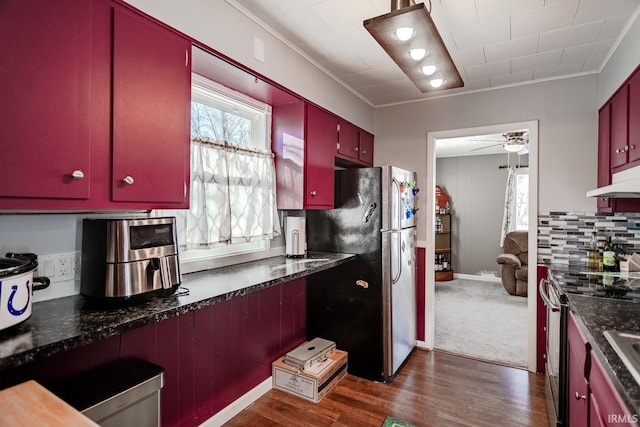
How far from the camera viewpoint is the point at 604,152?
8.53 ft

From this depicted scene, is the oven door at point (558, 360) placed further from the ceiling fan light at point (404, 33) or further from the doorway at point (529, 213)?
the ceiling fan light at point (404, 33)

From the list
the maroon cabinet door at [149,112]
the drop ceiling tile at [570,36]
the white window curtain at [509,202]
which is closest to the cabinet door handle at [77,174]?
the maroon cabinet door at [149,112]

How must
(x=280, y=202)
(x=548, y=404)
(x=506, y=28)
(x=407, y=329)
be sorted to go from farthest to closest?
(x=407, y=329) → (x=280, y=202) → (x=548, y=404) → (x=506, y=28)

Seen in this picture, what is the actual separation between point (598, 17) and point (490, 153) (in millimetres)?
4669

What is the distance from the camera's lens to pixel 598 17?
2020 mm

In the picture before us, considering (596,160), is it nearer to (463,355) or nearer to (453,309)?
(463,355)

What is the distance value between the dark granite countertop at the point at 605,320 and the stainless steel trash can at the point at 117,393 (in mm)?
1624

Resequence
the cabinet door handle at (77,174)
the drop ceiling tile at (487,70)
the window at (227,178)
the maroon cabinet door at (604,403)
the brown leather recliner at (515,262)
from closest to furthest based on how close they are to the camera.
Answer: the maroon cabinet door at (604,403) < the cabinet door handle at (77,174) < the window at (227,178) < the drop ceiling tile at (487,70) < the brown leather recliner at (515,262)

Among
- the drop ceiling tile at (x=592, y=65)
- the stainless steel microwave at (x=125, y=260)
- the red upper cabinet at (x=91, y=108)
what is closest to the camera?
the red upper cabinet at (x=91, y=108)

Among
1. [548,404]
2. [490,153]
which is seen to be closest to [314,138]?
[548,404]

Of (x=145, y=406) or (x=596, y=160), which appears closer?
(x=145, y=406)

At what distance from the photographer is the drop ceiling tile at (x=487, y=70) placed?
2.70 m

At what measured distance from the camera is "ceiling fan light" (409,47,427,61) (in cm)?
183

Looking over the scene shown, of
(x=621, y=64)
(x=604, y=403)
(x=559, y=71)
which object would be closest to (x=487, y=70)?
(x=559, y=71)
